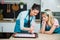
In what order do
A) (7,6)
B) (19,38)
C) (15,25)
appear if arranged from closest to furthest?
1. (19,38)
2. (15,25)
3. (7,6)

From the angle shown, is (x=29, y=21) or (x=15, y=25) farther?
(x=15, y=25)

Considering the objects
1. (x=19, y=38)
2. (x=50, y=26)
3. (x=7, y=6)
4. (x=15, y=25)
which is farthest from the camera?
(x=7, y=6)

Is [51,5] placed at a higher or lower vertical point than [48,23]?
higher

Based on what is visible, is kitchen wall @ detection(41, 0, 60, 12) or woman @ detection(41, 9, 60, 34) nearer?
woman @ detection(41, 9, 60, 34)

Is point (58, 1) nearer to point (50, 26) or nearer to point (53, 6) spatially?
point (53, 6)

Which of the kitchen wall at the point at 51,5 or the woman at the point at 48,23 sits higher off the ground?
the kitchen wall at the point at 51,5

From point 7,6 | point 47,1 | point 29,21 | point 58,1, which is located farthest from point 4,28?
point 58,1

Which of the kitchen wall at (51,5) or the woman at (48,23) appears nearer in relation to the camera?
the woman at (48,23)

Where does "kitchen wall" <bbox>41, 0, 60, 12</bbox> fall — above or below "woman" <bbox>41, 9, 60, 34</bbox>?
above

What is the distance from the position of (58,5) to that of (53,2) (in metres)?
0.14

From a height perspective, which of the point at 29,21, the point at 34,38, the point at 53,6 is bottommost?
the point at 34,38

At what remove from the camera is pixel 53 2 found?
345 centimetres

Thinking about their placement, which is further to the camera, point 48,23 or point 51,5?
point 51,5

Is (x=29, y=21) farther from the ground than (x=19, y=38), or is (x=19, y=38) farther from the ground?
(x=29, y=21)
